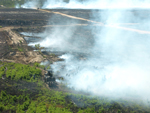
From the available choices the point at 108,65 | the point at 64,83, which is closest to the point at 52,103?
the point at 64,83

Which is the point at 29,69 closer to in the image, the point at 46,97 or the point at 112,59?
the point at 46,97

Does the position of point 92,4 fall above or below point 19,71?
above

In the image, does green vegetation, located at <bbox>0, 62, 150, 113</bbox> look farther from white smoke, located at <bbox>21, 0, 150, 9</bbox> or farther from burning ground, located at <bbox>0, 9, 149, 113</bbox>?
white smoke, located at <bbox>21, 0, 150, 9</bbox>

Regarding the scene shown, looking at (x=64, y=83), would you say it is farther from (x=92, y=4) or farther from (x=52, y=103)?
(x=92, y=4)

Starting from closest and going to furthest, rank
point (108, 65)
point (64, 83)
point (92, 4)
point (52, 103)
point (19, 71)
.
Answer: point (52, 103) → point (64, 83) → point (19, 71) → point (108, 65) → point (92, 4)

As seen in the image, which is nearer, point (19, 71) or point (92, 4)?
point (19, 71)

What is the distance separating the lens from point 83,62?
21.5 m

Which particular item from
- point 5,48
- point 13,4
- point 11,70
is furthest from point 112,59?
point 13,4

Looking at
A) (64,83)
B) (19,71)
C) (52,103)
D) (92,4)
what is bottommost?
(52,103)

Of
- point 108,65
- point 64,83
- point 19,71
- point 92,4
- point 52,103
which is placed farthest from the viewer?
point 92,4

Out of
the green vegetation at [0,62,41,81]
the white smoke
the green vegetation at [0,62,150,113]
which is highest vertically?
the white smoke

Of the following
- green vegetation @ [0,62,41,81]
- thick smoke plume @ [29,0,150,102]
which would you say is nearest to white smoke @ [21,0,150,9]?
thick smoke plume @ [29,0,150,102]

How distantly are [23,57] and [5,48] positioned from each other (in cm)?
541

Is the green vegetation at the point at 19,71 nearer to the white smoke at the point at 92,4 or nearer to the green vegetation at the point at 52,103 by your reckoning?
the green vegetation at the point at 52,103
